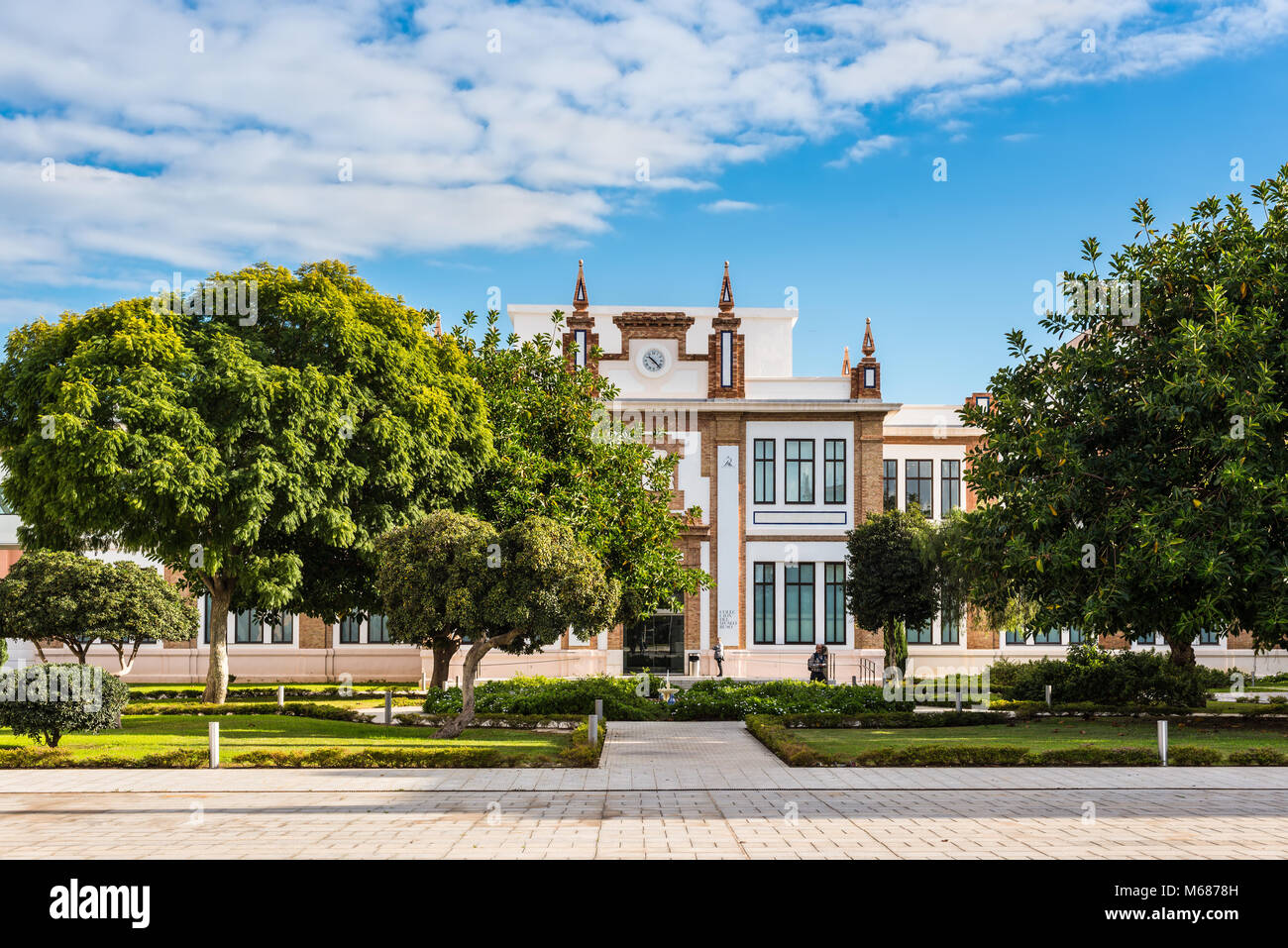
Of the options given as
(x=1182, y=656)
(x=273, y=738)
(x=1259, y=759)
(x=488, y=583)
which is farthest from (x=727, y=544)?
(x=1259, y=759)

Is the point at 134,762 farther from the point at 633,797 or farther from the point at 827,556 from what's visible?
the point at 827,556

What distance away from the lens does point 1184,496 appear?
67.1ft

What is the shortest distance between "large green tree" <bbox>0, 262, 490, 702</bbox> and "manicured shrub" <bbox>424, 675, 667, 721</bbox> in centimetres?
390

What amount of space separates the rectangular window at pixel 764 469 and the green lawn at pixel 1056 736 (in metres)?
22.1

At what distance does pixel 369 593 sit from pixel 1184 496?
19.7m

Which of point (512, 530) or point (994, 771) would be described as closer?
point (994, 771)

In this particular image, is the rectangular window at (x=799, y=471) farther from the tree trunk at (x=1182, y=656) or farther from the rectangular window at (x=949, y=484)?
the tree trunk at (x=1182, y=656)

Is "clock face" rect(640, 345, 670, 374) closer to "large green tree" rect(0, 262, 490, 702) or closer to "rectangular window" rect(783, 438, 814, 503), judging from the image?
"rectangular window" rect(783, 438, 814, 503)

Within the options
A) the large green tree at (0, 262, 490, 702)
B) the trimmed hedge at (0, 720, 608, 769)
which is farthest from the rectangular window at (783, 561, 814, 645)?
the trimmed hedge at (0, 720, 608, 769)

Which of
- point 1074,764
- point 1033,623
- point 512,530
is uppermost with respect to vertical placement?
point 512,530

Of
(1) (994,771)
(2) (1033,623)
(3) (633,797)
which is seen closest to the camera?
(3) (633,797)

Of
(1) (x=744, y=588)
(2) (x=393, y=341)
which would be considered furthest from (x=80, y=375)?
(1) (x=744, y=588)

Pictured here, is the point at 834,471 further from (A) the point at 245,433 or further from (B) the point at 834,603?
(A) the point at 245,433

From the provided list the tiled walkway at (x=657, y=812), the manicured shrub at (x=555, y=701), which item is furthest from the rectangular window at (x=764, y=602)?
the tiled walkway at (x=657, y=812)
